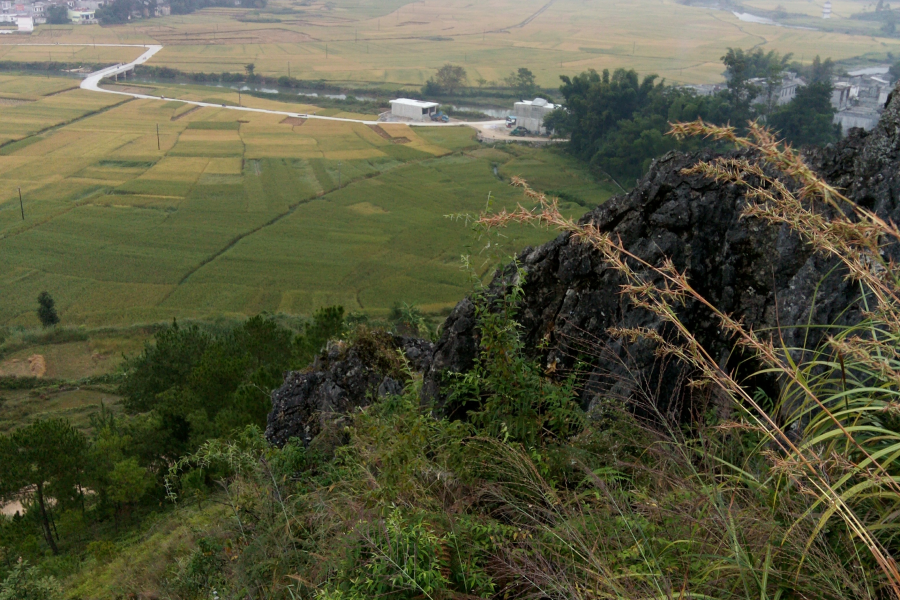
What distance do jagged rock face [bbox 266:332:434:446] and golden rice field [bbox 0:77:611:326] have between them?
57.4ft

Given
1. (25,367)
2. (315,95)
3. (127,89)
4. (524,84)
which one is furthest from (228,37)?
(25,367)

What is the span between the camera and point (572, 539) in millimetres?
2939

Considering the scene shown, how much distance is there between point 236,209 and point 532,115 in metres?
34.7

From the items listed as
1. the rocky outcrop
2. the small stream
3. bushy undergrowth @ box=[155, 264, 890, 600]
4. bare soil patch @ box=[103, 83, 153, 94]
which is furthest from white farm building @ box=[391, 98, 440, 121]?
bushy undergrowth @ box=[155, 264, 890, 600]

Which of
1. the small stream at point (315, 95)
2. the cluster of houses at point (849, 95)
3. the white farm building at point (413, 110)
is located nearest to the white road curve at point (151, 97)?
the white farm building at point (413, 110)

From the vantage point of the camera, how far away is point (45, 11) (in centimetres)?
12244

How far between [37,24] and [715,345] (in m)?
145

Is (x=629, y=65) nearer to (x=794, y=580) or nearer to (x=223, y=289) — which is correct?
(x=223, y=289)

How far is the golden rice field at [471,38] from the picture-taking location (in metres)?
98.6

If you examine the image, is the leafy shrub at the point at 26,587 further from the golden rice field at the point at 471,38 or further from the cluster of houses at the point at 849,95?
the golden rice field at the point at 471,38

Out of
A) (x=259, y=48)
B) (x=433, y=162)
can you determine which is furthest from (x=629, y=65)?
(x=259, y=48)

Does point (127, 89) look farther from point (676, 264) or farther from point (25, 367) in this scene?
point (676, 264)

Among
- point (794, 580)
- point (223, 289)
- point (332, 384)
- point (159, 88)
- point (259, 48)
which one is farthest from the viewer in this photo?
point (259, 48)

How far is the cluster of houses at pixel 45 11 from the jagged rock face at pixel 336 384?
134 meters
